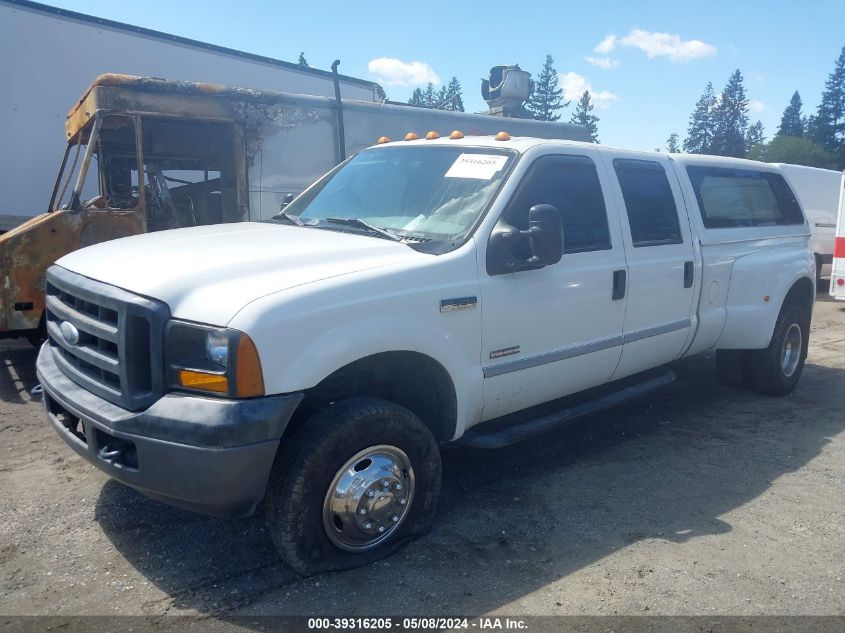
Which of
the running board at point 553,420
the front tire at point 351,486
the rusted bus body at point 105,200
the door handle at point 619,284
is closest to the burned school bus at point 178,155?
the rusted bus body at point 105,200

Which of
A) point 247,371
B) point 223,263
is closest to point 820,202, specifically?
point 223,263

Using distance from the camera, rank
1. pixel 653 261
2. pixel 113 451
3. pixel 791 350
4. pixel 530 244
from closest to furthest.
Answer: pixel 113 451, pixel 530 244, pixel 653 261, pixel 791 350

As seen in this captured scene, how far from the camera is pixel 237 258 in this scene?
323 cm

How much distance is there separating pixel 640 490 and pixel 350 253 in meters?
2.26

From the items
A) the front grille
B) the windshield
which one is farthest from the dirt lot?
the windshield

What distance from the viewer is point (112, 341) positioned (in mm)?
2967

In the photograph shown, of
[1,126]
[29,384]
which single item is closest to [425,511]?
[29,384]

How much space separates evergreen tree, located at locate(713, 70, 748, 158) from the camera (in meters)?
82.8

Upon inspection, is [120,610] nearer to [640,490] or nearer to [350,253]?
[350,253]

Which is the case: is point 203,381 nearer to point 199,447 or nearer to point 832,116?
point 199,447

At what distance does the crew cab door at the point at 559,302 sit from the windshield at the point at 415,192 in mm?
217

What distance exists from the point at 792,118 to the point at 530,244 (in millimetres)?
97685

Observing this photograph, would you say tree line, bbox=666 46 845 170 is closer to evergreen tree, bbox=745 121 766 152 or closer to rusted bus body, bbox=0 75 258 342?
evergreen tree, bbox=745 121 766 152

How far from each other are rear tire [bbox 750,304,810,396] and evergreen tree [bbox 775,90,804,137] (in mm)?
89902
